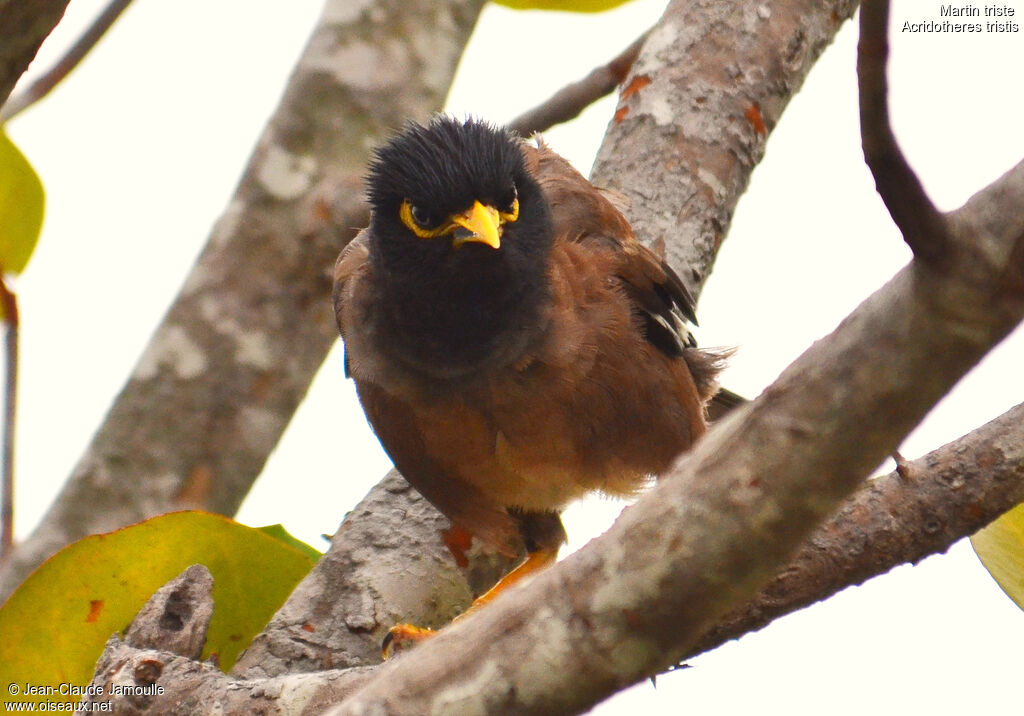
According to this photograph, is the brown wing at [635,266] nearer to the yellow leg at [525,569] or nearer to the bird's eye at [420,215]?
the bird's eye at [420,215]

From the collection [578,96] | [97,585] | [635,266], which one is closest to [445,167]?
[635,266]

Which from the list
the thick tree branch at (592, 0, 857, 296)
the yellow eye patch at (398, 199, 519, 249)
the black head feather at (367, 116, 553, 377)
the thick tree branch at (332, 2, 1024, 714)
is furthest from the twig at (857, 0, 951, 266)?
the thick tree branch at (592, 0, 857, 296)

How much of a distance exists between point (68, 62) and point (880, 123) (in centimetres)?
336

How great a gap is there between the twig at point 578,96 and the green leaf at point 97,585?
2.09 m

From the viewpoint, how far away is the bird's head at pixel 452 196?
293 cm

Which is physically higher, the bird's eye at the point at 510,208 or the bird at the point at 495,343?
the bird's eye at the point at 510,208

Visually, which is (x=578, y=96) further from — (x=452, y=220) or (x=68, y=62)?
(x=68, y=62)

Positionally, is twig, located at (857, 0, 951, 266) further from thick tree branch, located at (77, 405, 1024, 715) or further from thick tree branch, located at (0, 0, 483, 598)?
thick tree branch, located at (0, 0, 483, 598)

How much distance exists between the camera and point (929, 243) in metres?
1.25

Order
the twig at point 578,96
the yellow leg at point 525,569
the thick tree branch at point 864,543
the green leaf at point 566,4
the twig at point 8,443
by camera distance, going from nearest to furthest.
Answer: 1. the thick tree branch at point 864,543
2. the twig at point 8,443
3. the yellow leg at point 525,569
4. the green leaf at point 566,4
5. the twig at point 578,96

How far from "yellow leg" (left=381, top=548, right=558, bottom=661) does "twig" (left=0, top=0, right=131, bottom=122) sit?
207 centimetres

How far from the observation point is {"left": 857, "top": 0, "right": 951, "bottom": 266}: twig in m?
1.28

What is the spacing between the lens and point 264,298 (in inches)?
157

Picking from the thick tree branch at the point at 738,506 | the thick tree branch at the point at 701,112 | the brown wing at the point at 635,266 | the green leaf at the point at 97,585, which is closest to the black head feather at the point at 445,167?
the brown wing at the point at 635,266
